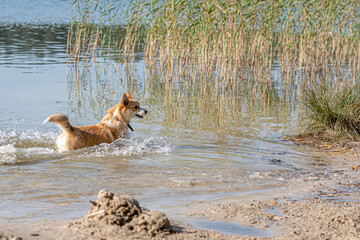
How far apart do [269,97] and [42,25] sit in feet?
71.0

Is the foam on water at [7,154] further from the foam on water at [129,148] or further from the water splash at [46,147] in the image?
the foam on water at [129,148]

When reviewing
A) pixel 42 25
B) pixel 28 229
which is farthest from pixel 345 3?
pixel 42 25

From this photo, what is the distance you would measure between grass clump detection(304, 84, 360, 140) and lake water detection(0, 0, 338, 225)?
0.77 m

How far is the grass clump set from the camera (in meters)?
8.06

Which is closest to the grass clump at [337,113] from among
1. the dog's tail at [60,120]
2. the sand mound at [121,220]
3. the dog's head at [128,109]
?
the dog's head at [128,109]

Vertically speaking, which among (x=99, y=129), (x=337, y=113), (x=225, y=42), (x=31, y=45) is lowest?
(x=99, y=129)

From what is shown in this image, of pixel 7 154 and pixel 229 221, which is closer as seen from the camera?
pixel 229 221

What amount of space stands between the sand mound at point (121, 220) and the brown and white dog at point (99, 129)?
2899 mm

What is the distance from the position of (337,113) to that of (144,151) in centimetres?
339


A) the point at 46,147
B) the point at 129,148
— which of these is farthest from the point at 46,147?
the point at 129,148

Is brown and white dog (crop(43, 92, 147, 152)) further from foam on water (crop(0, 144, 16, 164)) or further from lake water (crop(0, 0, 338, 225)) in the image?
foam on water (crop(0, 144, 16, 164))

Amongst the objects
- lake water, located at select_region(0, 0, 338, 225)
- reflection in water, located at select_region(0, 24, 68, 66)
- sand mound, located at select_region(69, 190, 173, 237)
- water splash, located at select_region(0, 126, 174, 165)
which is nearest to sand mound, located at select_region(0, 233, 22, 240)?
sand mound, located at select_region(69, 190, 173, 237)

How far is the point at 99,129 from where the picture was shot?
7355 millimetres

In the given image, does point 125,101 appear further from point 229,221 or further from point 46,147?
point 229,221
